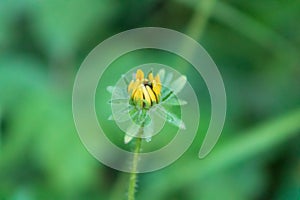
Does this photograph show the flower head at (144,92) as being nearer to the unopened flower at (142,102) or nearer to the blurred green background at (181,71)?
the unopened flower at (142,102)

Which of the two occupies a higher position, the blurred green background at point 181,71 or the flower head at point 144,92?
the blurred green background at point 181,71

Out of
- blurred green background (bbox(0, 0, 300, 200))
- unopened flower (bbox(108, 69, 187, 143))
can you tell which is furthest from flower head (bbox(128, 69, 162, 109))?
blurred green background (bbox(0, 0, 300, 200))

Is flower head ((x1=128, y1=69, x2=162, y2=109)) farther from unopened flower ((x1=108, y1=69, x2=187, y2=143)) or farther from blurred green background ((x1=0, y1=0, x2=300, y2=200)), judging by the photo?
blurred green background ((x1=0, y1=0, x2=300, y2=200))

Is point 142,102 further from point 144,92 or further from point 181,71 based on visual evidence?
point 181,71

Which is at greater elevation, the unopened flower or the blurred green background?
the blurred green background

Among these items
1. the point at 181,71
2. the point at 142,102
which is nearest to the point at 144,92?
the point at 142,102

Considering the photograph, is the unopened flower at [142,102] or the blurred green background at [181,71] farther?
the blurred green background at [181,71]

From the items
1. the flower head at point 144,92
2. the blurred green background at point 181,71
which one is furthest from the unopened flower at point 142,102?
the blurred green background at point 181,71

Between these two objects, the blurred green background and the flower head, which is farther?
the blurred green background
